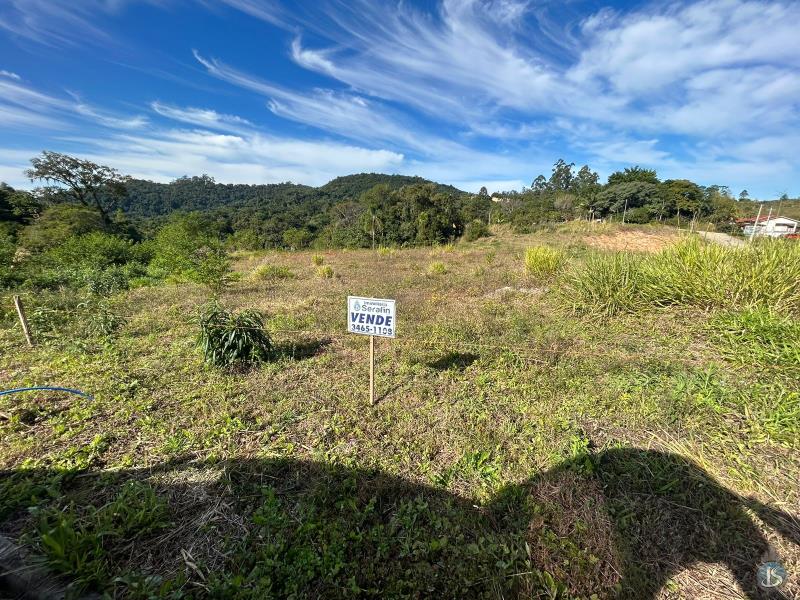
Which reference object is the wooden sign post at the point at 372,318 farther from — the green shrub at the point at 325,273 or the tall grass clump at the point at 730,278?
the green shrub at the point at 325,273

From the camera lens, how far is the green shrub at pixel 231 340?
371 cm

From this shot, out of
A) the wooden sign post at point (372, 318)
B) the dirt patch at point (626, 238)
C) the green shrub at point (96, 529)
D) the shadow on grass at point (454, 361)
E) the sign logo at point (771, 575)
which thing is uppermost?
the dirt patch at point (626, 238)

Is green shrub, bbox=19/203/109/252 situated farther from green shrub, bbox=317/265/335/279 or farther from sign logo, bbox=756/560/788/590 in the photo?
sign logo, bbox=756/560/788/590

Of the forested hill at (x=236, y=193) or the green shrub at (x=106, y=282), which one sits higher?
the forested hill at (x=236, y=193)

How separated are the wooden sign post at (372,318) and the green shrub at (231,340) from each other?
1474mm

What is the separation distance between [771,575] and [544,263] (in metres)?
6.33

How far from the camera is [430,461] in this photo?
2.41 m

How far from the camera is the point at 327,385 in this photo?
341cm

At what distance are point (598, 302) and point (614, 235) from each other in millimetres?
12316

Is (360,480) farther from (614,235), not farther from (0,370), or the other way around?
(614,235)

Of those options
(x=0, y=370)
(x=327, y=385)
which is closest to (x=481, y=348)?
(x=327, y=385)

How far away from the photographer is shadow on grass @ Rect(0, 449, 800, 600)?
1607 mm

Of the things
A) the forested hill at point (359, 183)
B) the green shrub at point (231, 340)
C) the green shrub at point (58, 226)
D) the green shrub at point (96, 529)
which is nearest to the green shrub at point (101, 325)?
the green shrub at point (231, 340)

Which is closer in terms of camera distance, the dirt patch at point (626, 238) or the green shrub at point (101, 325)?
the green shrub at point (101, 325)
